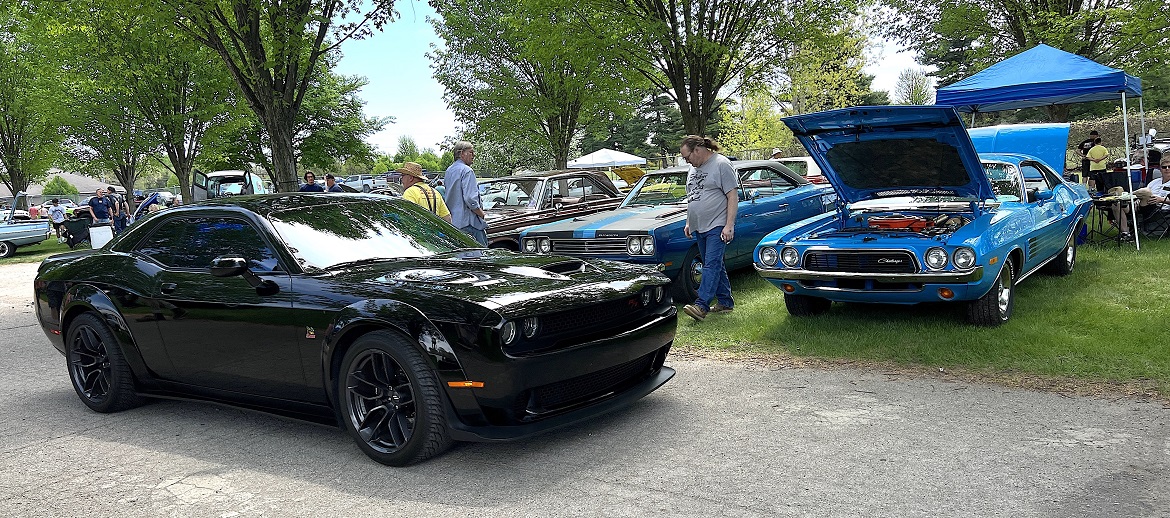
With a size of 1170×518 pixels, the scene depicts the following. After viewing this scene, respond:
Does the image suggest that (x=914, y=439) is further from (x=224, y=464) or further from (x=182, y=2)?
(x=182, y=2)

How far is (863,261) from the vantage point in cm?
666

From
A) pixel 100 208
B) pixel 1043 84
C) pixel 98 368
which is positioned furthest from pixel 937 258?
pixel 100 208

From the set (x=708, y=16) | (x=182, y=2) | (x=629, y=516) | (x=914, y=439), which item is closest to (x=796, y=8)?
(x=708, y=16)

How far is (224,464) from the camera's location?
4523 mm

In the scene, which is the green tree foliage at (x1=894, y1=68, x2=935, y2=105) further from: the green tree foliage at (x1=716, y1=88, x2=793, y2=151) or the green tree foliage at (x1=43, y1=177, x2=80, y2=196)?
the green tree foliage at (x1=43, y1=177, x2=80, y2=196)

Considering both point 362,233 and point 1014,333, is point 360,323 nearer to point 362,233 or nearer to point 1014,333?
point 362,233

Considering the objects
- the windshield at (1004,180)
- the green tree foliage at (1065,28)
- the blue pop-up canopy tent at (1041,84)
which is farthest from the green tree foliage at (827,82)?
the windshield at (1004,180)

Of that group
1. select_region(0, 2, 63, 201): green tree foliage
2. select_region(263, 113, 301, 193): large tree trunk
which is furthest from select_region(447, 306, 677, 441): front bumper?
select_region(0, 2, 63, 201): green tree foliage

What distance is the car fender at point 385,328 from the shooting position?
159 inches

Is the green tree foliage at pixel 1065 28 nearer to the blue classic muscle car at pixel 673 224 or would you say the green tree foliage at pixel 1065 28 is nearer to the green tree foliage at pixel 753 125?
the blue classic muscle car at pixel 673 224

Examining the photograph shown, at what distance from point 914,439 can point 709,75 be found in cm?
1426

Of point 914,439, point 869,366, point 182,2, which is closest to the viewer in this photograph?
point 914,439

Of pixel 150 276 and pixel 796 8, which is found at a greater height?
pixel 796 8

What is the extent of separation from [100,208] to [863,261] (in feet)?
71.0
